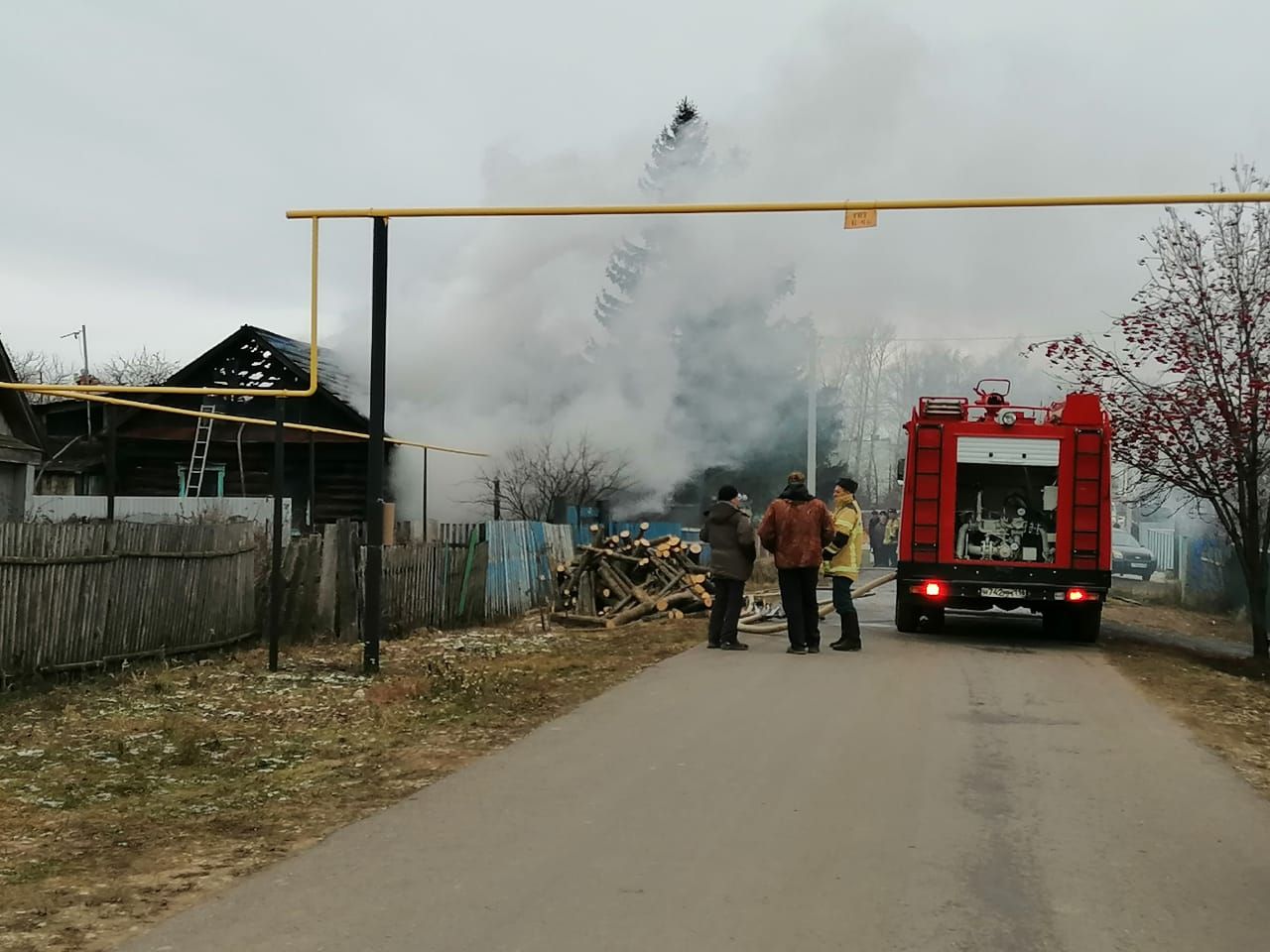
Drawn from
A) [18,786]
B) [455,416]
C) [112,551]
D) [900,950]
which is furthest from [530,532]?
[900,950]

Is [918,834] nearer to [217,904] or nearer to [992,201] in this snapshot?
[217,904]

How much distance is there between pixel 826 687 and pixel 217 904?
6663 millimetres

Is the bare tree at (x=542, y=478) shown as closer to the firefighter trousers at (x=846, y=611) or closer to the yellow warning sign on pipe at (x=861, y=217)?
the firefighter trousers at (x=846, y=611)

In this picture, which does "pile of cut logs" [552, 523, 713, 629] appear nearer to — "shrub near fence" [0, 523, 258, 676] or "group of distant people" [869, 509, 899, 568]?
"shrub near fence" [0, 523, 258, 676]

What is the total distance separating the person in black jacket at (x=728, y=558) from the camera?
1315cm

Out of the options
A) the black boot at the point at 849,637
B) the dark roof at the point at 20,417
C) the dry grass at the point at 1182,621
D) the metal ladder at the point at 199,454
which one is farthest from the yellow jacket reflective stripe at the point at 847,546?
the metal ladder at the point at 199,454

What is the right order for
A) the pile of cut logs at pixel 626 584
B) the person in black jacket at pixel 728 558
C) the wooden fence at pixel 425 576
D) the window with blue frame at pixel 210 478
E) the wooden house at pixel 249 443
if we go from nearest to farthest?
the person in black jacket at pixel 728 558, the wooden fence at pixel 425 576, the pile of cut logs at pixel 626 584, the wooden house at pixel 249 443, the window with blue frame at pixel 210 478

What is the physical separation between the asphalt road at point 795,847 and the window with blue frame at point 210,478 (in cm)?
1811

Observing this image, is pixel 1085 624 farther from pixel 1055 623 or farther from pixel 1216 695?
pixel 1216 695

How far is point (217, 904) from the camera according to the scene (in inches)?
187

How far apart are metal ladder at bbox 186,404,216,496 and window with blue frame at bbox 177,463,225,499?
0.51 ft

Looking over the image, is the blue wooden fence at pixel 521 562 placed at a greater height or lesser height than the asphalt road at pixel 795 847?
greater

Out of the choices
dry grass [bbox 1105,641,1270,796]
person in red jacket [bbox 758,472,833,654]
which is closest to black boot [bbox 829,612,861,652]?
person in red jacket [bbox 758,472,833,654]

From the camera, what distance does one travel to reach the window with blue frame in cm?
2542
